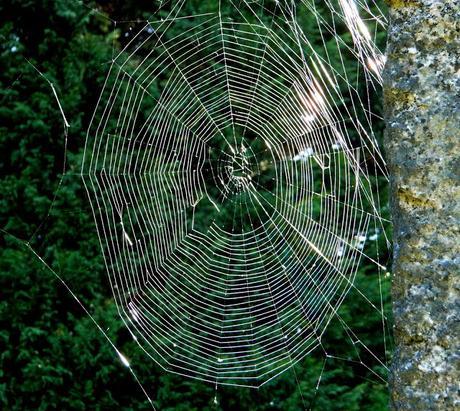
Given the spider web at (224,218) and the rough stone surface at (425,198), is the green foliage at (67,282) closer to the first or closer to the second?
the spider web at (224,218)

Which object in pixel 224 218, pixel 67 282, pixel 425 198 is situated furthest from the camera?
pixel 224 218

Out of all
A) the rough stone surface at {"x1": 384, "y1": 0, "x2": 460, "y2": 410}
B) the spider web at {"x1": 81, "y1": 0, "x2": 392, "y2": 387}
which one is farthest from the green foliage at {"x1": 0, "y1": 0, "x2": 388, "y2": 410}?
the rough stone surface at {"x1": 384, "y1": 0, "x2": 460, "y2": 410}

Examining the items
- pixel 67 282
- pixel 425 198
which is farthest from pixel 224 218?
pixel 425 198

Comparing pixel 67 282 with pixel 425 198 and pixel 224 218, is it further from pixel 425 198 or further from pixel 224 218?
pixel 425 198

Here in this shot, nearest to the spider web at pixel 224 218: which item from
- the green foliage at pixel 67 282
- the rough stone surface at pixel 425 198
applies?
the green foliage at pixel 67 282

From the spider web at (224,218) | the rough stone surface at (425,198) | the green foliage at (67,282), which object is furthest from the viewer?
the green foliage at (67,282)
